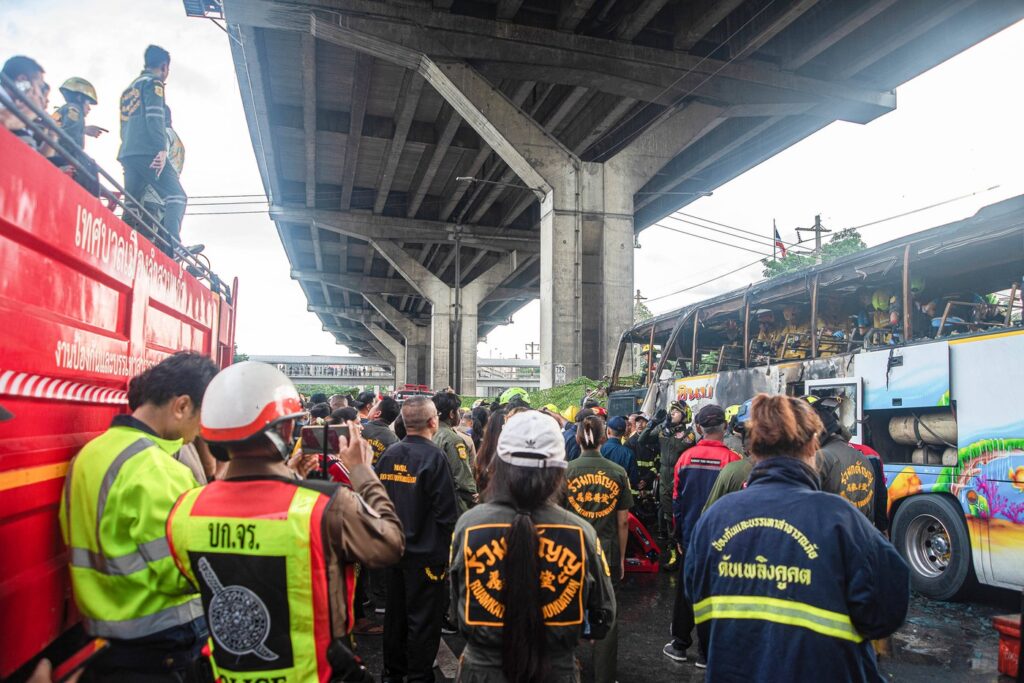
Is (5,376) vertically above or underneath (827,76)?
underneath

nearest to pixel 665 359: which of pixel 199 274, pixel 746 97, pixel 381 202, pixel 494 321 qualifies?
pixel 199 274

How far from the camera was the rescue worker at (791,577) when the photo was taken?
7.65 feet

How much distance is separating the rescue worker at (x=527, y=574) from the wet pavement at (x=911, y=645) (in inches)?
105

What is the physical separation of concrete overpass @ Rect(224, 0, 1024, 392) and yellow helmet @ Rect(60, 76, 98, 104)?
1366cm

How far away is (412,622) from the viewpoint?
4738mm

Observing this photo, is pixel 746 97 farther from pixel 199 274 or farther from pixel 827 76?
pixel 199 274

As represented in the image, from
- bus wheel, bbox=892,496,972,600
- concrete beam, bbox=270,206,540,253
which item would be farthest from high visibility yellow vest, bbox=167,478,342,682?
concrete beam, bbox=270,206,540,253

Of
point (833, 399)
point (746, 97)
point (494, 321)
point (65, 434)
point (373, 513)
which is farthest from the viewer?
point (494, 321)

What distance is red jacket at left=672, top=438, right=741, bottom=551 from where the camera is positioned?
547cm

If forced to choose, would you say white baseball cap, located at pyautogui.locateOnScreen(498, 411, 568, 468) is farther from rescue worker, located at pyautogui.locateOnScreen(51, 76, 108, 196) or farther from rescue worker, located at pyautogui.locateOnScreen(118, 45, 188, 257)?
rescue worker, located at pyautogui.locateOnScreen(118, 45, 188, 257)

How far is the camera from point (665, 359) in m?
12.8

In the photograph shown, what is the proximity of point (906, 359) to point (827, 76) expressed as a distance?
1525 cm

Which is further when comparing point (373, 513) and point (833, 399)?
point (833, 399)

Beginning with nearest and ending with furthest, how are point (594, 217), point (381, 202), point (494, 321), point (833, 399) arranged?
point (833, 399)
point (594, 217)
point (381, 202)
point (494, 321)
